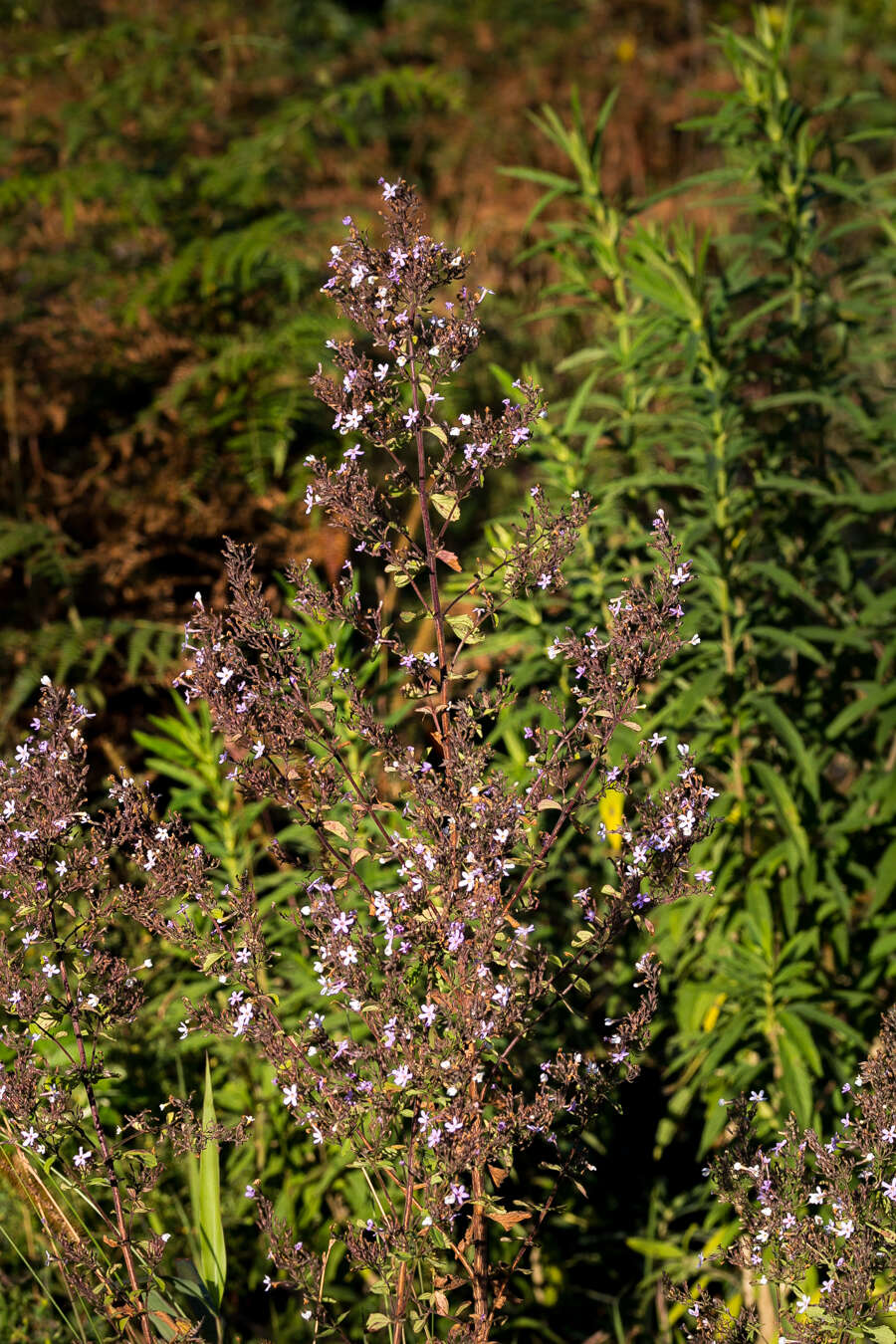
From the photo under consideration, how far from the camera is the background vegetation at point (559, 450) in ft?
9.22

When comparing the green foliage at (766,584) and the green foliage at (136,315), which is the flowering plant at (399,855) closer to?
the green foliage at (766,584)

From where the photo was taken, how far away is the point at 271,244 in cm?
457

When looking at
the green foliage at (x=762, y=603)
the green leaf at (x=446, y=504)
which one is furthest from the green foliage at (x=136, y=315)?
the green leaf at (x=446, y=504)

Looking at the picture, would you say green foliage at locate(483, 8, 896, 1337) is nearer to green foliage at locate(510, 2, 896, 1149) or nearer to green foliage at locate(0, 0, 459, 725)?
green foliage at locate(510, 2, 896, 1149)

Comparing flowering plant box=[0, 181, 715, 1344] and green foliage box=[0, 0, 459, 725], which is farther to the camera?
green foliage box=[0, 0, 459, 725]

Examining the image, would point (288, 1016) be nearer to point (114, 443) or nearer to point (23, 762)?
point (23, 762)

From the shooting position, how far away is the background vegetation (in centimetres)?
281

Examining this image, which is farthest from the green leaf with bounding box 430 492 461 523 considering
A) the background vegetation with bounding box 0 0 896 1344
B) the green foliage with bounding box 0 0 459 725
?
the green foliage with bounding box 0 0 459 725

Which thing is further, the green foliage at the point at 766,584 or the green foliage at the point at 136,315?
the green foliage at the point at 136,315

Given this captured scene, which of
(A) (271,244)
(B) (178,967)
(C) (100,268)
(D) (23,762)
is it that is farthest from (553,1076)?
(C) (100,268)

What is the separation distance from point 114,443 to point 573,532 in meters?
3.06

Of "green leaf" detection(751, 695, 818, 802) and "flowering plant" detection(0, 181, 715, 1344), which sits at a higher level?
"green leaf" detection(751, 695, 818, 802)

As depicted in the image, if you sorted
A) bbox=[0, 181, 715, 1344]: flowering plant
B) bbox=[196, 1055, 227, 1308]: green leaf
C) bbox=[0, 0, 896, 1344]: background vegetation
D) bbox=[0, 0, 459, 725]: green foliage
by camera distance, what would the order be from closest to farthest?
1. bbox=[0, 181, 715, 1344]: flowering plant
2. bbox=[196, 1055, 227, 1308]: green leaf
3. bbox=[0, 0, 896, 1344]: background vegetation
4. bbox=[0, 0, 459, 725]: green foliage

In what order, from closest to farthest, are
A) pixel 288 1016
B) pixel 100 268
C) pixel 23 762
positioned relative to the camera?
pixel 23 762 → pixel 288 1016 → pixel 100 268
